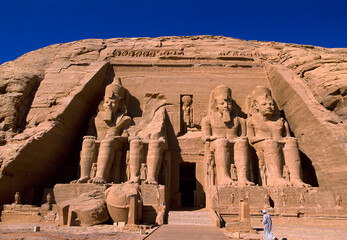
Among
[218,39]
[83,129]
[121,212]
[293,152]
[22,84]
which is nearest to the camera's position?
[121,212]

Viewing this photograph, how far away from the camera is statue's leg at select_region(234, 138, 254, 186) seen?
7819 mm

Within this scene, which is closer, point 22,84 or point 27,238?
point 27,238

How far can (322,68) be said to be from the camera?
29.6ft

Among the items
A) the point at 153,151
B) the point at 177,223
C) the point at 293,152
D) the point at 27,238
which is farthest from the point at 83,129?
the point at 293,152

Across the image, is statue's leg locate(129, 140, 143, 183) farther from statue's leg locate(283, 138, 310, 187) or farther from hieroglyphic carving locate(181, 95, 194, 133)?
statue's leg locate(283, 138, 310, 187)

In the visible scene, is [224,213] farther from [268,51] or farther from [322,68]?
[268,51]

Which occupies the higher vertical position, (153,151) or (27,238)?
(153,151)

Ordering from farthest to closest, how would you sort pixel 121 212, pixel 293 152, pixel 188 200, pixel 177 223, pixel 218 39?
pixel 218 39 < pixel 188 200 < pixel 293 152 < pixel 177 223 < pixel 121 212

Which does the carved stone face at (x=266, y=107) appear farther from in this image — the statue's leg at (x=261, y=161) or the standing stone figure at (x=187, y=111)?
the standing stone figure at (x=187, y=111)

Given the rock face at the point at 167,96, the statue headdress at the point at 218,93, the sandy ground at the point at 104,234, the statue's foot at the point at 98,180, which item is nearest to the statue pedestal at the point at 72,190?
the statue's foot at the point at 98,180

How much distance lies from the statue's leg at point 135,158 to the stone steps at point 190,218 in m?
1.64

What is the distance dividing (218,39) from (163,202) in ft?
26.7

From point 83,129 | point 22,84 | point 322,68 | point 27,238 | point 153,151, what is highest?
point 322,68

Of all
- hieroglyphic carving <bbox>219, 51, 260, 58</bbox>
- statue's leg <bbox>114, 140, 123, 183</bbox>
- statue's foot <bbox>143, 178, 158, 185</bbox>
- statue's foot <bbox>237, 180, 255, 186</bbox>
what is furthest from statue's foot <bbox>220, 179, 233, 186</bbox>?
hieroglyphic carving <bbox>219, 51, 260, 58</bbox>
